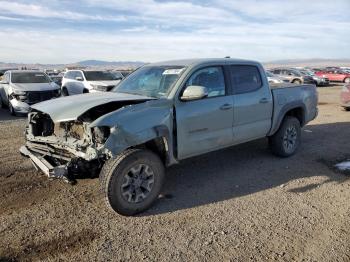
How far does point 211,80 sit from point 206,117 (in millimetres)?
660

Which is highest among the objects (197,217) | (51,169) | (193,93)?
(193,93)

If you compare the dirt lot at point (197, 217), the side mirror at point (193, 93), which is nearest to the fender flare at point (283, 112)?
the dirt lot at point (197, 217)

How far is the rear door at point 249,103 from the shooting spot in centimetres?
607

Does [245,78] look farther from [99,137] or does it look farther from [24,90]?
[24,90]

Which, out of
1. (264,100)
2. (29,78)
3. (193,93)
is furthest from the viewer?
(29,78)

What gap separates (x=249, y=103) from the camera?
246 inches

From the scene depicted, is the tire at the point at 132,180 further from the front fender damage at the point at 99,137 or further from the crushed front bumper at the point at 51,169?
the crushed front bumper at the point at 51,169

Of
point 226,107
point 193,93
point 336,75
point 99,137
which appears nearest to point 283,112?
point 226,107

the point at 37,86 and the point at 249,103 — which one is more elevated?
A: the point at 249,103

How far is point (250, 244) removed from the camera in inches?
158

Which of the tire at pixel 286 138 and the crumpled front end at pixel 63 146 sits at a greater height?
the crumpled front end at pixel 63 146

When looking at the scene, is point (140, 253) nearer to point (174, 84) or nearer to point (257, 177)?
point (174, 84)

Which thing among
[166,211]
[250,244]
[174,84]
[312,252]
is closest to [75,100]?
[174,84]

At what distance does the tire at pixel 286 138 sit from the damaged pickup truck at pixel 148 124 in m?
0.42
